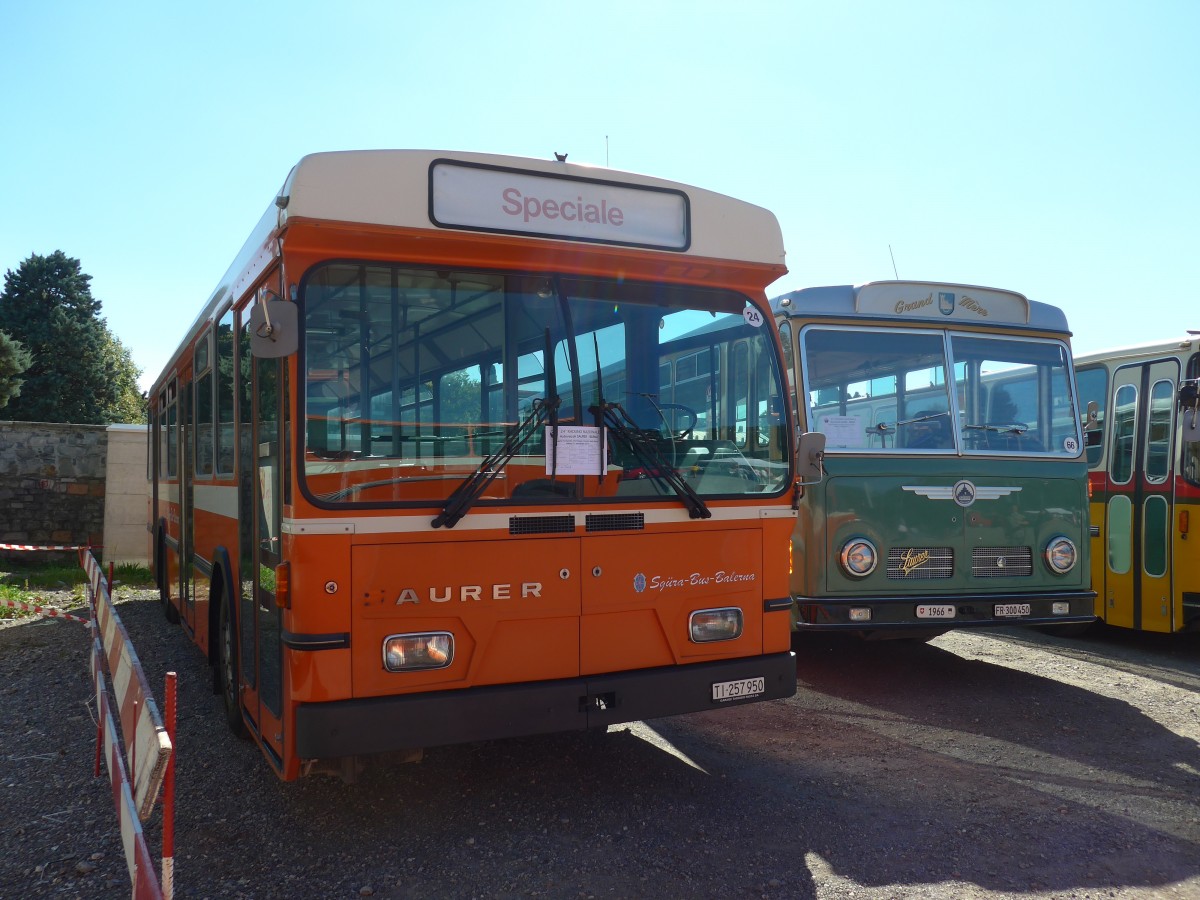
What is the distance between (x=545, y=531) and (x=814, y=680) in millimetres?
3738

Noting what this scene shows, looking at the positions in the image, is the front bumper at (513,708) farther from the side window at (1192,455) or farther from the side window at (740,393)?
the side window at (1192,455)

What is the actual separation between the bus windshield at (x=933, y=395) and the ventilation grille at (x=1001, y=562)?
70cm

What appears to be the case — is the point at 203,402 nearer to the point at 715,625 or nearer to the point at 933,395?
the point at 715,625

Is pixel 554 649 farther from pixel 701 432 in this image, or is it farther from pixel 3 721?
pixel 3 721

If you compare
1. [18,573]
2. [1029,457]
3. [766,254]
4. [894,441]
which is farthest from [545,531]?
[18,573]

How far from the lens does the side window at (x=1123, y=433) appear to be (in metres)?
8.64

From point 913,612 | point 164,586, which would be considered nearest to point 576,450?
point 913,612

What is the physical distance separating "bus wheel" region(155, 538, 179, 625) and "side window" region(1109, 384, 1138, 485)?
8.77 meters

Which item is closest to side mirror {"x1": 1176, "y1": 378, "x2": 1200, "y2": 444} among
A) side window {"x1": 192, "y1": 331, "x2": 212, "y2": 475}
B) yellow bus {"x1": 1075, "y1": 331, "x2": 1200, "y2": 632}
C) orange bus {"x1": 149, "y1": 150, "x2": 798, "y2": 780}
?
yellow bus {"x1": 1075, "y1": 331, "x2": 1200, "y2": 632}

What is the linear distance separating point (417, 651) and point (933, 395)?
4.42m

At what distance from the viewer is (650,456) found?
4.48 meters

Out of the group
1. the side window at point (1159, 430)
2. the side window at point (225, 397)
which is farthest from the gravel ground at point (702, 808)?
the side window at point (1159, 430)

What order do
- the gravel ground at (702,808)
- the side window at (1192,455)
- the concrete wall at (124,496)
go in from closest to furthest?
the gravel ground at (702,808)
the side window at (1192,455)
the concrete wall at (124,496)

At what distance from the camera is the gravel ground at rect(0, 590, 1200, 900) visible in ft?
12.2
